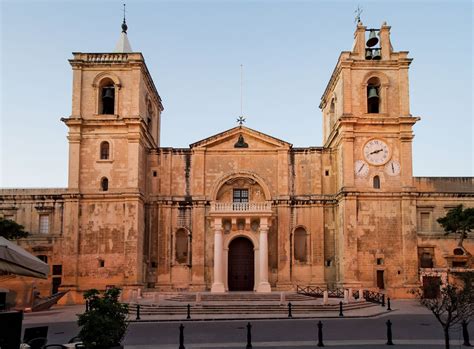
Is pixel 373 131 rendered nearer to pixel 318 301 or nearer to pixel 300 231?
pixel 300 231

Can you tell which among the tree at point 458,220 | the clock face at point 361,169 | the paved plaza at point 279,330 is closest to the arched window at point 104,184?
the paved plaza at point 279,330

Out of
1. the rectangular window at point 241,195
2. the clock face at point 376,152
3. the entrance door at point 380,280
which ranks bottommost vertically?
the entrance door at point 380,280

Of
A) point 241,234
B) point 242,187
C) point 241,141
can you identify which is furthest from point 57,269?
point 241,141

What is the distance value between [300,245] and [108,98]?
1717 centimetres

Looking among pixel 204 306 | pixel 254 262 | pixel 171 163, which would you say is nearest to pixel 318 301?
pixel 204 306

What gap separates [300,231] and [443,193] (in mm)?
10268

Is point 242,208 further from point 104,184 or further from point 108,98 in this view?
point 108,98

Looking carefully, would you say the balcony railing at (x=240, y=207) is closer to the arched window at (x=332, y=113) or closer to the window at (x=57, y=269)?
the arched window at (x=332, y=113)

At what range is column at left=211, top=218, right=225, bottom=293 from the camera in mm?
38625

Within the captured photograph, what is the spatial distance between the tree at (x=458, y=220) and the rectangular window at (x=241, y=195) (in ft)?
44.5

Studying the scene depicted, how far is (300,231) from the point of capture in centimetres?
4144

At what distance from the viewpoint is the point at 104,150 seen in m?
39.5

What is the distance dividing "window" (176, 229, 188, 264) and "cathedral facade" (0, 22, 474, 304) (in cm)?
10

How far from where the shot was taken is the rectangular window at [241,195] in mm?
42156
